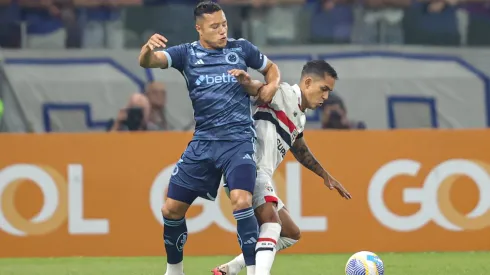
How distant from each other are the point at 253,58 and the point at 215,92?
1.54 feet

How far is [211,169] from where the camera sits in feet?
26.6

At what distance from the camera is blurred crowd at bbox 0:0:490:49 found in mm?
14633

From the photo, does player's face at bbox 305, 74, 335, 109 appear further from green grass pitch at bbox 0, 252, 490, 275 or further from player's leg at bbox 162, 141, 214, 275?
green grass pitch at bbox 0, 252, 490, 275

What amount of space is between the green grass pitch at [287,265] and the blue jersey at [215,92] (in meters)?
2.23

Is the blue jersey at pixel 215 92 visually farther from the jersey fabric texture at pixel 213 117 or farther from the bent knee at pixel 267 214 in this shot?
the bent knee at pixel 267 214

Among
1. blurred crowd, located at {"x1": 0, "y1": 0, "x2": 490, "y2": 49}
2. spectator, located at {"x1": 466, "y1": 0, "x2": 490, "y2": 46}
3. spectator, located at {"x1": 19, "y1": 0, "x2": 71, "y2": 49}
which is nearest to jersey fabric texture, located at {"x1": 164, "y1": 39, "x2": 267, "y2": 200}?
blurred crowd, located at {"x1": 0, "y1": 0, "x2": 490, "y2": 49}

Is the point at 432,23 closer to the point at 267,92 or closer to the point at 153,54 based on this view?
the point at 267,92

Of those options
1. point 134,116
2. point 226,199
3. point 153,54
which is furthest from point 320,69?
point 134,116

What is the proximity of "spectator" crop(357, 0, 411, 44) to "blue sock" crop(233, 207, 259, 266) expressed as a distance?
7.40 m

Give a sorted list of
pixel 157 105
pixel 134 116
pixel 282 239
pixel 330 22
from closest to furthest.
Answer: pixel 282 239, pixel 134 116, pixel 157 105, pixel 330 22

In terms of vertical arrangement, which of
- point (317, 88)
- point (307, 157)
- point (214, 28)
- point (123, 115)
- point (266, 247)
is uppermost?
point (214, 28)

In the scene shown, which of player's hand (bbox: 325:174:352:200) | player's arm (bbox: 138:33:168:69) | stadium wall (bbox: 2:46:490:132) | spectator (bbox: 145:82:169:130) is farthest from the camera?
stadium wall (bbox: 2:46:490:132)

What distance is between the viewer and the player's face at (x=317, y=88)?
8.41 metres

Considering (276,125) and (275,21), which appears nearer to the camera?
(276,125)
